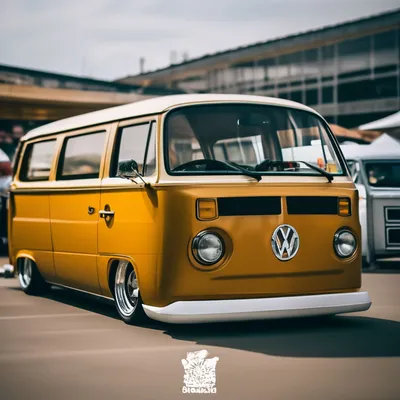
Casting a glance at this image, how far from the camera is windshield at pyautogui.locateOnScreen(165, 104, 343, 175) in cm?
811

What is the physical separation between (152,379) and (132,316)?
7.54 feet

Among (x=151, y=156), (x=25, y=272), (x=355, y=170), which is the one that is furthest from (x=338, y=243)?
(x=355, y=170)

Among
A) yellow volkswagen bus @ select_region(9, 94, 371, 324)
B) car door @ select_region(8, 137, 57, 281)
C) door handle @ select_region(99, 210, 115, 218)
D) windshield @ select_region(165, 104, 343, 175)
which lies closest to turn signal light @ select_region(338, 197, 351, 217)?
yellow volkswagen bus @ select_region(9, 94, 371, 324)

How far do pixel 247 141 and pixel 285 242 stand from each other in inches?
46.9

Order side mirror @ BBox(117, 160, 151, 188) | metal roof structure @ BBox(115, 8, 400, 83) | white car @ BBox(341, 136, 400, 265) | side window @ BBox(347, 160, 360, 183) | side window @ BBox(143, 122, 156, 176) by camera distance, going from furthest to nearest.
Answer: metal roof structure @ BBox(115, 8, 400, 83) < side window @ BBox(347, 160, 360, 183) < white car @ BBox(341, 136, 400, 265) < side mirror @ BBox(117, 160, 151, 188) < side window @ BBox(143, 122, 156, 176)

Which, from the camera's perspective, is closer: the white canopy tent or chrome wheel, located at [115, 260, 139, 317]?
chrome wheel, located at [115, 260, 139, 317]

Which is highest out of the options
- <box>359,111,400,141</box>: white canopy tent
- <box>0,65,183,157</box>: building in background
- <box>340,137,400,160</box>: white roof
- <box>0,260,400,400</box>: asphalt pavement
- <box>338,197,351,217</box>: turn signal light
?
<box>0,65,183,157</box>: building in background

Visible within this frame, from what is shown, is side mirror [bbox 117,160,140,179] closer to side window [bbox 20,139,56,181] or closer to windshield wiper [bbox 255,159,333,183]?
windshield wiper [bbox 255,159,333,183]

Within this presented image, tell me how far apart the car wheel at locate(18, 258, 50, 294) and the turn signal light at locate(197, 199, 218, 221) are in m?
3.85

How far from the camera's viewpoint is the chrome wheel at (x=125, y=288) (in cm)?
848

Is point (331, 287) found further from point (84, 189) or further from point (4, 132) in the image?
point (4, 132)

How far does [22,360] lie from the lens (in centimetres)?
691

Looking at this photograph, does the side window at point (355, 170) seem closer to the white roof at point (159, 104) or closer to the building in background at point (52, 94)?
the white roof at point (159, 104)

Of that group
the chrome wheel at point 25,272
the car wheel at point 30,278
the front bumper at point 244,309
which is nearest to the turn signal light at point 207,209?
the front bumper at point 244,309
